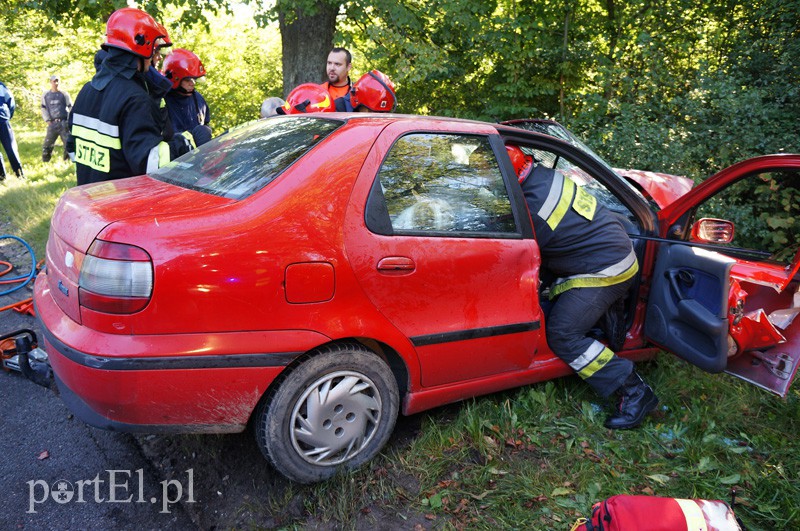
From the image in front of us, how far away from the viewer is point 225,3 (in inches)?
281

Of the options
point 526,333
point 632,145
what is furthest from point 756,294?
point 632,145

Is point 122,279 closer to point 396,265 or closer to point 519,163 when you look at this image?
point 396,265

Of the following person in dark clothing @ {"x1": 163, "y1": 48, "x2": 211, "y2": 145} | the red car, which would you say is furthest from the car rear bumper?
person in dark clothing @ {"x1": 163, "y1": 48, "x2": 211, "y2": 145}

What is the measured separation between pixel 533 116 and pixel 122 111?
624cm

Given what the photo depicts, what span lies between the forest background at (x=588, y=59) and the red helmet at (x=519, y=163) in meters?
4.23

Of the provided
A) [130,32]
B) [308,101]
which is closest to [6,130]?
[308,101]

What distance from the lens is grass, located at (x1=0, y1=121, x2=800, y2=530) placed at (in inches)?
96.5

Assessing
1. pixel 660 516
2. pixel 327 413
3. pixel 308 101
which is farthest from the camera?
pixel 308 101

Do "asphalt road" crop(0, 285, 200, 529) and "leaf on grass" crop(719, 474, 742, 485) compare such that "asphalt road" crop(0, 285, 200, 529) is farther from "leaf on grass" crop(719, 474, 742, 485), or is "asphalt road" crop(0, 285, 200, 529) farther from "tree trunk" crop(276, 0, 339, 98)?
"tree trunk" crop(276, 0, 339, 98)

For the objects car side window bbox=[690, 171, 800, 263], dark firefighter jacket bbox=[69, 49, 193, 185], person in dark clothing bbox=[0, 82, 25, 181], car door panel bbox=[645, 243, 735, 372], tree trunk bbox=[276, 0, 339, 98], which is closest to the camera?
car door panel bbox=[645, 243, 735, 372]

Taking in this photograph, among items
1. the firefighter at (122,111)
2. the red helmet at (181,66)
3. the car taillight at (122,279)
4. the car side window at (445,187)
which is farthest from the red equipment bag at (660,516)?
the red helmet at (181,66)

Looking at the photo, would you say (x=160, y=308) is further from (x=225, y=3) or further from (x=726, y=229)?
(x=225, y=3)

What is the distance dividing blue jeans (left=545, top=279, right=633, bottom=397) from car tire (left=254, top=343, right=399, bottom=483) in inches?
39.6

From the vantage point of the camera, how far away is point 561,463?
2775 millimetres
